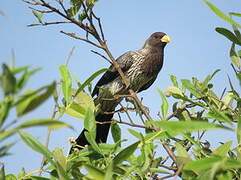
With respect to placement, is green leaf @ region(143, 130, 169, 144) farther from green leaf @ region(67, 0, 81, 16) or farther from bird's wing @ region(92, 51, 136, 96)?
bird's wing @ region(92, 51, 136, 96)

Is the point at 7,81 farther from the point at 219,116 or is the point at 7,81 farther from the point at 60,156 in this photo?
the point at 60,156

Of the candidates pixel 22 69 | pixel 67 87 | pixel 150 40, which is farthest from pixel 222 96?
pixel 150 40

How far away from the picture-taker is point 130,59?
604 centimetres

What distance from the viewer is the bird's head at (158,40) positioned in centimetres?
693

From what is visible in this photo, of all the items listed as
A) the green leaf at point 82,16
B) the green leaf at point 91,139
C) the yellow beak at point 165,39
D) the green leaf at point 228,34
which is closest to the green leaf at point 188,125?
the green leaf at point 91,139

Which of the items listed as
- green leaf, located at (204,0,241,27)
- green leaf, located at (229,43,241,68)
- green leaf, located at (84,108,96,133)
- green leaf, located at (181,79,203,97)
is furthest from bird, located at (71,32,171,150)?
green leaf, located at (204,0,241,27)

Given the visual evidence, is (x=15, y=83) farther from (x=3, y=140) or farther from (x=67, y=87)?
(x=67, y=87)

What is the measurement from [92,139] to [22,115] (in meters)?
0.72

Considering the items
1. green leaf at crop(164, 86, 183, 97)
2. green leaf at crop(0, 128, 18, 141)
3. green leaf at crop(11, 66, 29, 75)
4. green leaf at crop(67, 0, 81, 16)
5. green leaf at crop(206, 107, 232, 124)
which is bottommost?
green leaf at crop(164, 86, 183, 97)

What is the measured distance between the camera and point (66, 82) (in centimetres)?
144

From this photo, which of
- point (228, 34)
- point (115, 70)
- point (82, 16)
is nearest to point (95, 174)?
point (228, 34)

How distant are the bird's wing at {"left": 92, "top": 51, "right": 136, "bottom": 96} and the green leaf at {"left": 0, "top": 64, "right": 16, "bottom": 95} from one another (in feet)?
16.7

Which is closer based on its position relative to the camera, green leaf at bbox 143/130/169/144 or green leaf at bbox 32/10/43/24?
green leaf at bbox 143/130/169/144

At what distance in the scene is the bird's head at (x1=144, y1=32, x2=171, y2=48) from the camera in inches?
273
